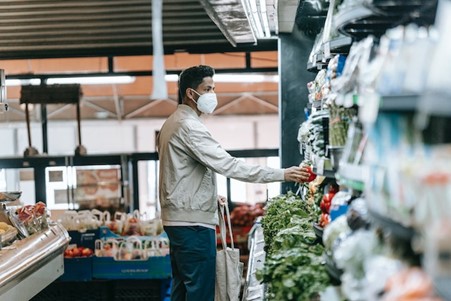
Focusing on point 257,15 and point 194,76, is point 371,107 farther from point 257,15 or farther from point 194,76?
point 257,15

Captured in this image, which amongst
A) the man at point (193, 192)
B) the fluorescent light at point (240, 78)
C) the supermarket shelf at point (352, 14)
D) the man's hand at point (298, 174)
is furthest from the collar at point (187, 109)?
the fluorescent light at point (240, 78)

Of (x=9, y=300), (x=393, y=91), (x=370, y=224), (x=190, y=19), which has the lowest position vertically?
(x=9, y=300)

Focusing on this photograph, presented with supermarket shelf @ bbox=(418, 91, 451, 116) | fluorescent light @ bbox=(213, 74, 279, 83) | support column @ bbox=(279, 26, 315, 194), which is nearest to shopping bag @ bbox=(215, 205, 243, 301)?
support column @ bbox=(279, 26, 315, 194)

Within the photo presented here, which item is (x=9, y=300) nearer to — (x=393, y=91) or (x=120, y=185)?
(x=393, y=91)

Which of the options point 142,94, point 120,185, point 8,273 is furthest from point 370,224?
point 142,94

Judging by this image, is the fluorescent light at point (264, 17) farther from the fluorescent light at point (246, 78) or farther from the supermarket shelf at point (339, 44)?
the fluorescent light at point (246, 78)

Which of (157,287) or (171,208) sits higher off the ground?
(171,208)

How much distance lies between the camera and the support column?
7250 mm

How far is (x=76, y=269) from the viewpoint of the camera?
7.43m

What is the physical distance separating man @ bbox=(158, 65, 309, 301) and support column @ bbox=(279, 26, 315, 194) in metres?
2.25

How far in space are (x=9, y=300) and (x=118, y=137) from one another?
8.46 metres

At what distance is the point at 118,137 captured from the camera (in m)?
13.2

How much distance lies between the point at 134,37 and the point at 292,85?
1837 mm

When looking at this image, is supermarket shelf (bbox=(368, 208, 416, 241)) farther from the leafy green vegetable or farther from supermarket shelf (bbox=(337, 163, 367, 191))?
the leafy green vegetable
